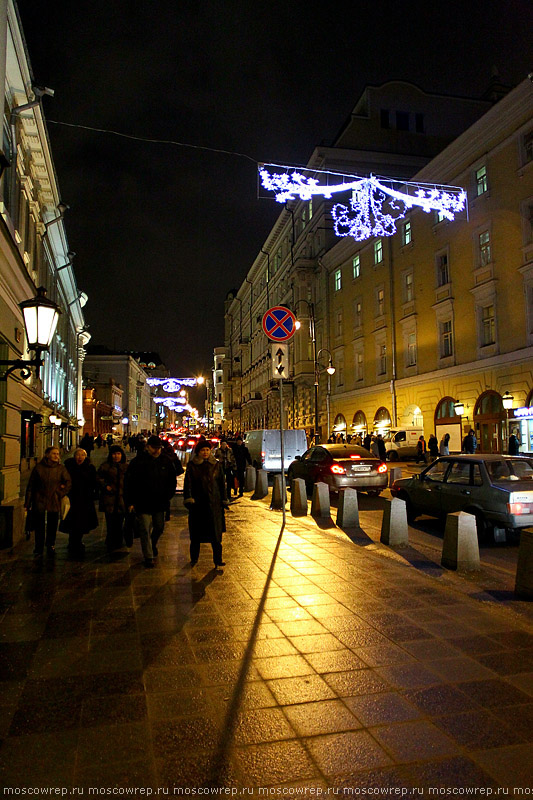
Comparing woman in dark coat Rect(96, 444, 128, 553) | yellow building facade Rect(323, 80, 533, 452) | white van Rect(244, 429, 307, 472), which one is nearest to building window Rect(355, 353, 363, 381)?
yellow building facade Rect(323, 80, 533, 452)

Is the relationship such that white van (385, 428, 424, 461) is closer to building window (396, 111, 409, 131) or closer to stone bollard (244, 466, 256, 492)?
stone bollard (244, 466, 256, 492)

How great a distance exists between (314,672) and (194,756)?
1.36 m

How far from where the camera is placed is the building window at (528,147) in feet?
82.2

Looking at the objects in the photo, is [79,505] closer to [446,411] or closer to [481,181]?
[446,411]

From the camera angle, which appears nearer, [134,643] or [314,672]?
[314,672]

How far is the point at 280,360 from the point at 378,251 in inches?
1224

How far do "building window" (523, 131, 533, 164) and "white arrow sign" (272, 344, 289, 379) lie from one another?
67.9ft

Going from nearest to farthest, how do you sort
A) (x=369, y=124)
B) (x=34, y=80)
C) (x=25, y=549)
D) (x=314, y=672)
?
1. (x=314, y=672)
2. (x=25, y=549)
3. (x=34, y=80)
4. (x=369, y=124)

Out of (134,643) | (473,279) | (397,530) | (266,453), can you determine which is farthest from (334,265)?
(134,643)

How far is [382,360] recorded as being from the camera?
39500 mm

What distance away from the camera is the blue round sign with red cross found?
10672 millimetres

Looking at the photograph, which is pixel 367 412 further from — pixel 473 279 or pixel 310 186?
pixel 310 186

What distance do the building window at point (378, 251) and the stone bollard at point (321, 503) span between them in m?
29.5

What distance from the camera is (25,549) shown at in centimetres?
893
